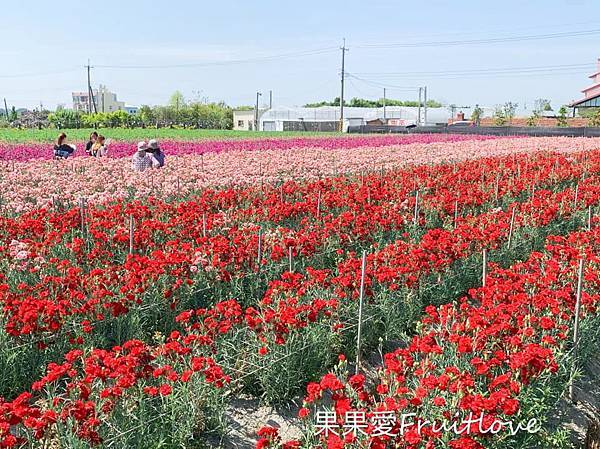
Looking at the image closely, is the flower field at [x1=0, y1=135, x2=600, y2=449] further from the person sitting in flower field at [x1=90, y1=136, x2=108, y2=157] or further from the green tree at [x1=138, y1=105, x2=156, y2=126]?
the green tree at [x1=138, y1=105, x2=156, y2=126]

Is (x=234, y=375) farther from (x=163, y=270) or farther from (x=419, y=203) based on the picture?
(x=419, y=203)

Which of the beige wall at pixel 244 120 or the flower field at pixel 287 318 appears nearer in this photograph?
the flower field at pixel 287 318

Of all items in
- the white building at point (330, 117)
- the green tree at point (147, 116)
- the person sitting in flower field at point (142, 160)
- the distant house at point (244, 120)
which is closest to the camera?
the person sitting in flower field at point (142, 160)

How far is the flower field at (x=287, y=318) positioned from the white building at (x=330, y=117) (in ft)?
213

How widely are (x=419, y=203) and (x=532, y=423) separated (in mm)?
6430

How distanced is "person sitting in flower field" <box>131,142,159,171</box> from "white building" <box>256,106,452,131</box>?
2339 inches

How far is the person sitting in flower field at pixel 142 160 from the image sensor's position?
13.4 metres

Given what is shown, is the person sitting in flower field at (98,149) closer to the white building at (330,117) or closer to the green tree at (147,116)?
the white building at (330,117)

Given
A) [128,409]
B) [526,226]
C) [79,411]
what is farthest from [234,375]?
[526,226]

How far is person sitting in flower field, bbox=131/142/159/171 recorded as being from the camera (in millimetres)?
13359

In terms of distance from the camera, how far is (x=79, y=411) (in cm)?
321

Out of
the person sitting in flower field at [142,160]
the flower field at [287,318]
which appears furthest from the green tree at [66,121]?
the flower field at [287,318]

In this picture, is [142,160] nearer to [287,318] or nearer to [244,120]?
[287,318]

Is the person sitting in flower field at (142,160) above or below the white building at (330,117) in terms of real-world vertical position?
below
